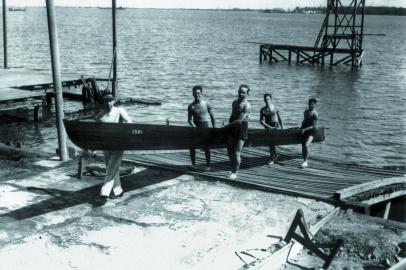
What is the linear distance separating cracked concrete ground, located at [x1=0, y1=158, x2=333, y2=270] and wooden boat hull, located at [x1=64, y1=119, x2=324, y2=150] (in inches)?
32.4

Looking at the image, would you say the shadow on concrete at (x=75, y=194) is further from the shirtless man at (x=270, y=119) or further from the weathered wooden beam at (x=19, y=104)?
the weathered wooden beam at (x=19, y=104)

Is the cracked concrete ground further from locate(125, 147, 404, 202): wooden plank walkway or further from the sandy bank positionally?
locate(125, 147, 404, 202): wooden plank walkway

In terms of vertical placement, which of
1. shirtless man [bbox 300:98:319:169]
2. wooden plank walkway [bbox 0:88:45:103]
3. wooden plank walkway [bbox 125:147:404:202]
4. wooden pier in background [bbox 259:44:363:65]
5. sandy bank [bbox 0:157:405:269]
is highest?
wooden pier in background [bbox 259:44:363:65]

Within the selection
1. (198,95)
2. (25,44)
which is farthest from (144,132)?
(25,44)

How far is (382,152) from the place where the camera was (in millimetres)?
21484

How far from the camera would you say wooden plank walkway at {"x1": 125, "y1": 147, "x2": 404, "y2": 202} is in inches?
379

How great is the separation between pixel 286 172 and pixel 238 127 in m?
1.87

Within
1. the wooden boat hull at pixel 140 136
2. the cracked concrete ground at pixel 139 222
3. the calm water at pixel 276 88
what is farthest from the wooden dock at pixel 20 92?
the wooden boat hull at pixel 140 136

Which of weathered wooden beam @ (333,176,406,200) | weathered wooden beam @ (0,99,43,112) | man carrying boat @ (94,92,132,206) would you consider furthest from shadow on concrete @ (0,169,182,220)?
weathered wooden beam @ (0,99,43,112)

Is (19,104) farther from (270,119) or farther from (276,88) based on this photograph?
(276,88)

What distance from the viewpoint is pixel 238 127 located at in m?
9.68

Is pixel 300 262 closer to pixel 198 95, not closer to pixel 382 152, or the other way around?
pixel 198 95

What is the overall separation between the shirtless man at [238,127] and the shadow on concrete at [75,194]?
4.20 feet

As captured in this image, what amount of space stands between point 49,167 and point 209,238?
16.9 feet
